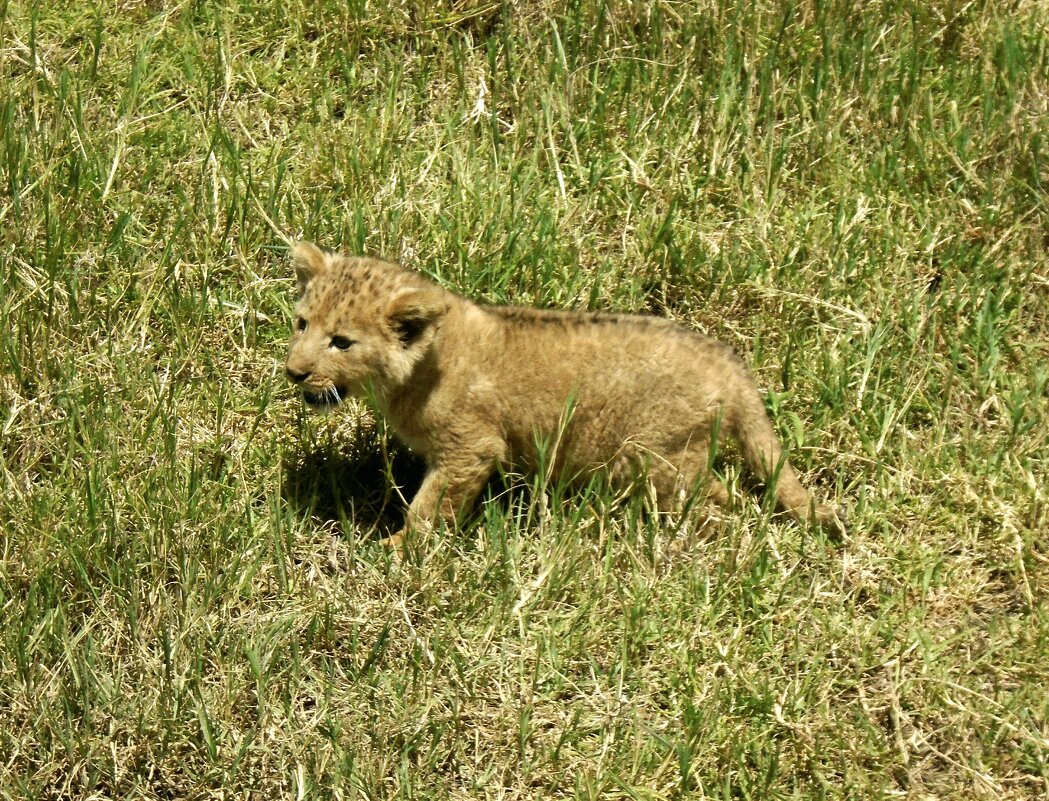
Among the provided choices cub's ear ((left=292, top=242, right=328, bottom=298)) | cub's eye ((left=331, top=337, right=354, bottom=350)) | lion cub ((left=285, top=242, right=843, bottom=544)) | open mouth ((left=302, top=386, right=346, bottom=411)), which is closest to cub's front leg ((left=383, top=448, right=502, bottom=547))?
lion cub ((left=285, top=242, right=843, bottom=544))

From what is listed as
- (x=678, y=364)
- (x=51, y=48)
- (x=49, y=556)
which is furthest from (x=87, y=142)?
(x=678, y=364)

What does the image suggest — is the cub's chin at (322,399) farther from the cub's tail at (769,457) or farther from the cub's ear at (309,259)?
the cub's tail at (769,457)

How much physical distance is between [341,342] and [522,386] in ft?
2.52

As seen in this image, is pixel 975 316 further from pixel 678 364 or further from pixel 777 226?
pixel 678 364

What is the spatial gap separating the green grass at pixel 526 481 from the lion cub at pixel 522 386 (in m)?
0.19

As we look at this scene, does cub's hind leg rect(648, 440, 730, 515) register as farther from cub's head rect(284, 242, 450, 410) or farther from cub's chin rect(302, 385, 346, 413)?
cub's chin rect(302, 385, 346, 413)

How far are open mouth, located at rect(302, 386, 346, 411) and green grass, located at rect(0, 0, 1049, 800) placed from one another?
0.19m

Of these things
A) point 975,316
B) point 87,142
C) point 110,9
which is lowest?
point 975,316

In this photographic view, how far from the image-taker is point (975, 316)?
703 cm

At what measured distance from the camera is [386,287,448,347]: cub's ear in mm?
6074

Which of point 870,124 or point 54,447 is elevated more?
point 870,124

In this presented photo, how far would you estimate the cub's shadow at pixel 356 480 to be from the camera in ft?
20.6

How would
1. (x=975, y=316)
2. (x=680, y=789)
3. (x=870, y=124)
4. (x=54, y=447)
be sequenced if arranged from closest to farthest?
(x=680, y=789)
(x=54, y=447)
(x=975, y=316)
(x=870, y=124)

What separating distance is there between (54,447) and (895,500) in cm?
349
